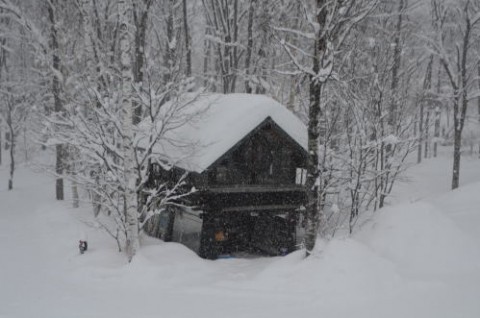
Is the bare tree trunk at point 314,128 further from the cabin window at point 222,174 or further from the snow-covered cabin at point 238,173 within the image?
the cabin window at point 222,174

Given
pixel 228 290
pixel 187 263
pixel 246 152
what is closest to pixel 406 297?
pixel 228 290

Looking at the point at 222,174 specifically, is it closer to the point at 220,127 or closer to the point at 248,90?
the point at 220,127

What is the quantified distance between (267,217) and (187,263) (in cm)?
512

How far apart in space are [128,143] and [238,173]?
165 inches

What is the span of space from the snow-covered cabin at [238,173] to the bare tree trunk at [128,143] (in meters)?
1.57

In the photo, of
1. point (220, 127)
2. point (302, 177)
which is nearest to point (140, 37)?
point (220, 127)

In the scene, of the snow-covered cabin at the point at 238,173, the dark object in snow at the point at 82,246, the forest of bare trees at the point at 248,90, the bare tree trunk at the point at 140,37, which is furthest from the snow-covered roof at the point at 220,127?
the dark object in snow at the point at 82,246

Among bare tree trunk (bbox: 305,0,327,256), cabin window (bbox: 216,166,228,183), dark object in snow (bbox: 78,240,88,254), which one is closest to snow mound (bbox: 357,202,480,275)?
bare tree trunk (bbox: 305,0,327,256)

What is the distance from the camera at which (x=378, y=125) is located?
579 inches

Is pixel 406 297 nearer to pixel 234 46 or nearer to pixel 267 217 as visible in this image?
pixel 267 217

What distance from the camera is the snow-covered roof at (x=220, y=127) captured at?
12836mm

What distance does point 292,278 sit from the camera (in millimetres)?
9602

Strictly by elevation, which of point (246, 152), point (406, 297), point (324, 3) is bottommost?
point (406, 297)

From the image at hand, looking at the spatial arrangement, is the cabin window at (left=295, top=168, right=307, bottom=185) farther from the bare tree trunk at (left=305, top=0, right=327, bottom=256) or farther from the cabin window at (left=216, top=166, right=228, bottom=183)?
the bare tree trunk at (left=305, top=0, right=327, bottom=256)
